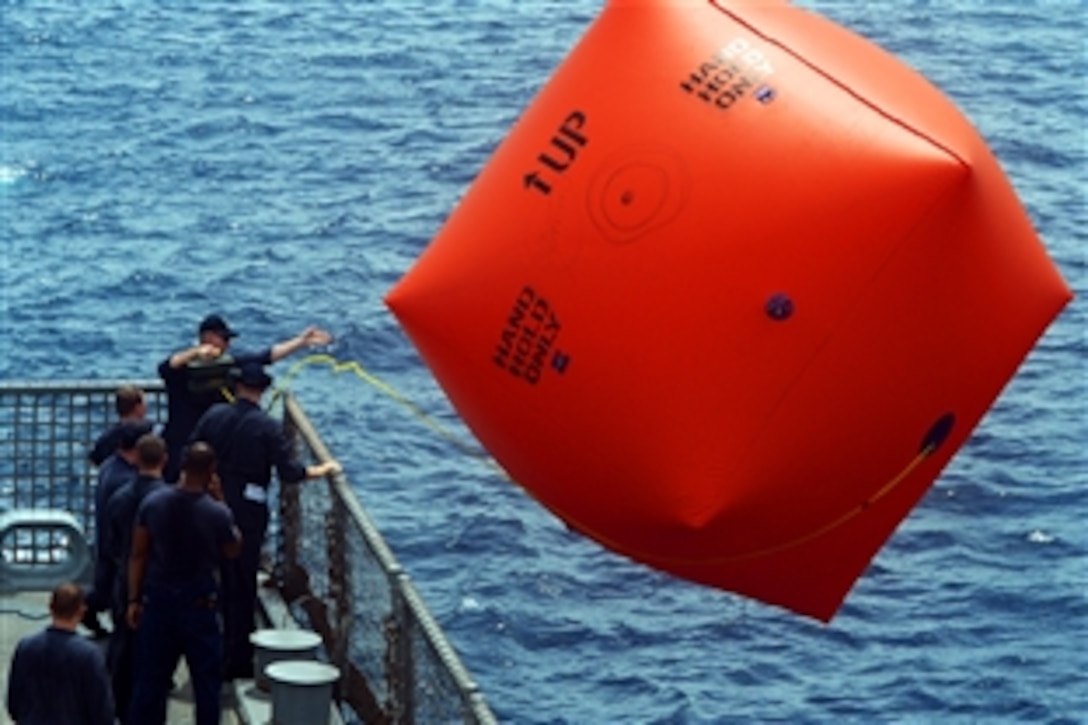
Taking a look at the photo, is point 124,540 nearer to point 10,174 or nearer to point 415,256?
point 415,256

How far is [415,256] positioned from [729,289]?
42.5 metres

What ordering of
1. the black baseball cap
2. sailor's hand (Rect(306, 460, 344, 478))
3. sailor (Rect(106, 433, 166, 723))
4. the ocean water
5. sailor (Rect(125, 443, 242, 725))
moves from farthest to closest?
1. the ocean water
2. the black baseball cap
3. sailor's hand (Rect(306, 460, 344, 478))
4. sailor (Rect(106, 433, 166, 723))
5. sailor (Rect(125, 443, 242, 725))

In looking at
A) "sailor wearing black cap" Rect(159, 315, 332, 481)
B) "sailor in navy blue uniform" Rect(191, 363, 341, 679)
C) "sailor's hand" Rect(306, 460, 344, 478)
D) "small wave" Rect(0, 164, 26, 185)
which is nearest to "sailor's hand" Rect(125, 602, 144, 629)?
"sailor in navy blue uniform" Rect(191, 363, 341, 679)

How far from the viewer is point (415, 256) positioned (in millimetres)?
52375

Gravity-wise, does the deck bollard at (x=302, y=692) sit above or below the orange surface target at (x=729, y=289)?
below

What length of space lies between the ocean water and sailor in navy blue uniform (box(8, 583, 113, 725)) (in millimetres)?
18488

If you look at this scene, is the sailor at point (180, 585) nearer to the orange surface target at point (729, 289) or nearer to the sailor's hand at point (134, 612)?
the sailor's hand at point (134, 612)

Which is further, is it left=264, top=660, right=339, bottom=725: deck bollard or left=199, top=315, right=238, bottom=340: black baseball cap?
left=199, top=315, right=238, bottom=340: black baseball cap

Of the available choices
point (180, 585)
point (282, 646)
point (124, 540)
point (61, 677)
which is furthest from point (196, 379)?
point (61, 677)

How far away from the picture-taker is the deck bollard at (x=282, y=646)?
13.8 metres

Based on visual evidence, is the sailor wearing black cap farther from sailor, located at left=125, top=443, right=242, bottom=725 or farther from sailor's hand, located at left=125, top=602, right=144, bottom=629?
sailor's hand, located at left=125, top=602, right=144, bottom=629

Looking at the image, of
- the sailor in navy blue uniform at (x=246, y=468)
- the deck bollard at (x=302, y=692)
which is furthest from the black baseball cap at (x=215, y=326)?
the deck bollard at (x=302, y=692)

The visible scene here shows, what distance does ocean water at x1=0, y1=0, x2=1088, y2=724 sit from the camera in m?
32.9

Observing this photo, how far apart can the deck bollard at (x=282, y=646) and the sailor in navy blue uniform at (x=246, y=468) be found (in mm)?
519
